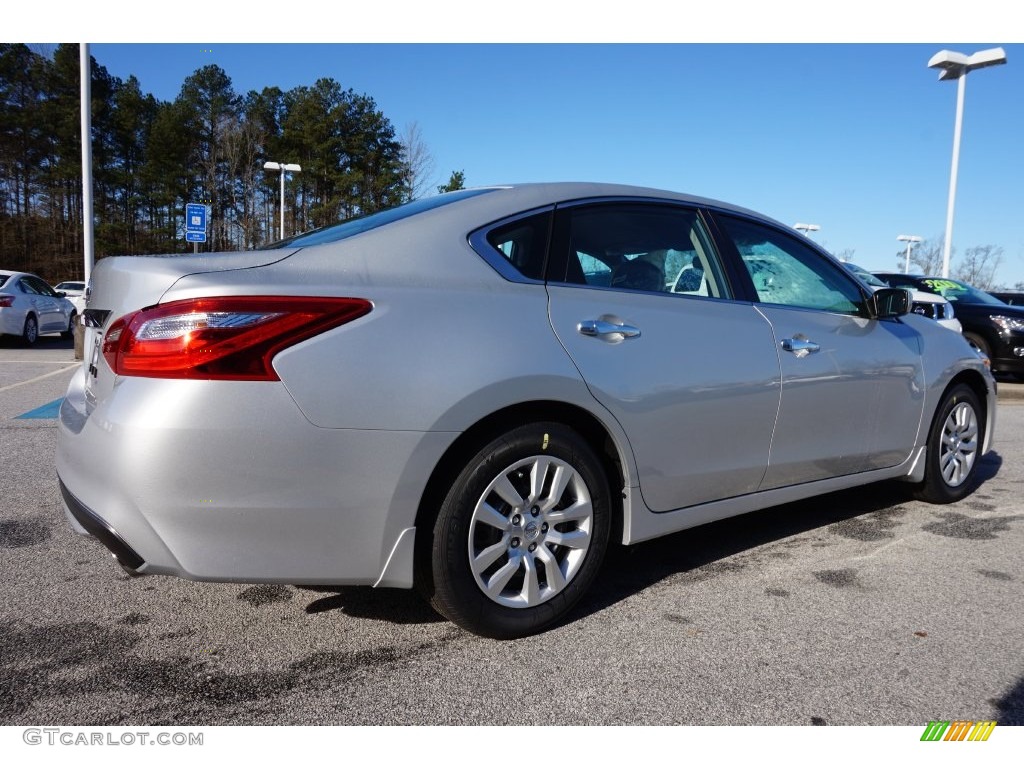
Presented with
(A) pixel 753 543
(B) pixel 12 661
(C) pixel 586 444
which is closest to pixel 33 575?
(B) pixel 12 661

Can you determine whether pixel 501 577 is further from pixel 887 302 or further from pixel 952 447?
pixel 952 447

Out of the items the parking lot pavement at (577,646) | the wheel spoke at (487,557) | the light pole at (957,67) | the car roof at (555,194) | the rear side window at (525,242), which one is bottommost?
the parking lot pavement at (577,646)

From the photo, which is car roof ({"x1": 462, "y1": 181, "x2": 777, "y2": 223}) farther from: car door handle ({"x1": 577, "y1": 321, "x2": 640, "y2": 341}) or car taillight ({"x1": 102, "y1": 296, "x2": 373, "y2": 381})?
car taillight ({"x1": 102, "y1": 296, "x2": 373, "y2": 381})

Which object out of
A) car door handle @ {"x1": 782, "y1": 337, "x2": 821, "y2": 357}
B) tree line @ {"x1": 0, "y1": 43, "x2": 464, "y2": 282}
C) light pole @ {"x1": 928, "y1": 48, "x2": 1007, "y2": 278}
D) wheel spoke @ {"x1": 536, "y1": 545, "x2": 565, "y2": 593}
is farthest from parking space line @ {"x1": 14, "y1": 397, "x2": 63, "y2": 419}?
tree line @ {"x1": 0, "y1": 43, "x2": 464, "y2": 282}

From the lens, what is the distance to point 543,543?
278cm

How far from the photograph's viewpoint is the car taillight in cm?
226

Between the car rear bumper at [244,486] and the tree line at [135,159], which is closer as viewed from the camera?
the car rear bumper at [244,486]

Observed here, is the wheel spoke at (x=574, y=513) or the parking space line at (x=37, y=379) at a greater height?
the wheel spoke at (x=574, y=513)

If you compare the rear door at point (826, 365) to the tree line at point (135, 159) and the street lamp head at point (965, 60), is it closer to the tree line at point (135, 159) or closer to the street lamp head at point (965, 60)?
the street lamp head at point (965, 60)

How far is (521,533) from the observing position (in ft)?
8.95

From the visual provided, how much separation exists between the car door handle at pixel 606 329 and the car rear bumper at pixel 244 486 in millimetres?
669
